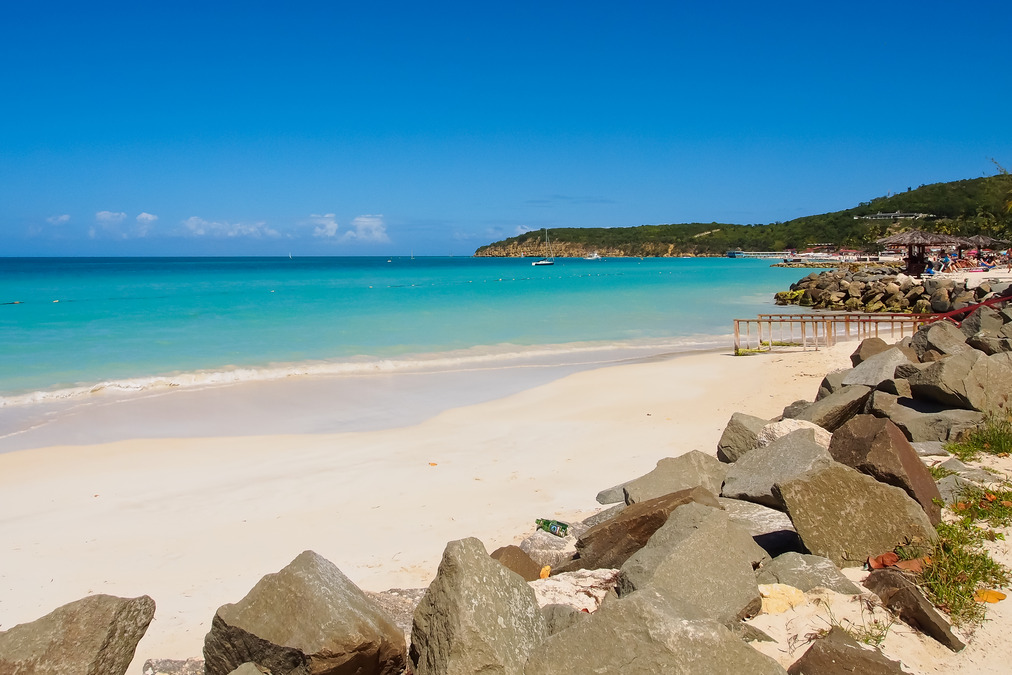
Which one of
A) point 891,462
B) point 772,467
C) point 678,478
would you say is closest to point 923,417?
point 772,467

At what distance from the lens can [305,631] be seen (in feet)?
10.2

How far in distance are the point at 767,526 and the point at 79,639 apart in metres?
4.09

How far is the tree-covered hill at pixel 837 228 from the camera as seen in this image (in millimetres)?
80938

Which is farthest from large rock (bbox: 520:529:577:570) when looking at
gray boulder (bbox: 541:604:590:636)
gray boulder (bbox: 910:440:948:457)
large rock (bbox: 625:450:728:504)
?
gray boulder (bbox: 910:440:948:457)

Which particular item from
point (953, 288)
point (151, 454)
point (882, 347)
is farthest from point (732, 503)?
point (953, 288)

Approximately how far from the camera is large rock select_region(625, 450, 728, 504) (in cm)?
566

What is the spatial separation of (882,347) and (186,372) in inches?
600

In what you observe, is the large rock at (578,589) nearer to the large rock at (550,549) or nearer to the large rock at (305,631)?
the large rock at (550,549)

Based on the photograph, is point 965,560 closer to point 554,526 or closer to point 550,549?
point 550,549

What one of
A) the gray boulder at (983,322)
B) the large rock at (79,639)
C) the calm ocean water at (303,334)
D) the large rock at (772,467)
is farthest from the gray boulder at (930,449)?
the calm ocean water at (303,334)

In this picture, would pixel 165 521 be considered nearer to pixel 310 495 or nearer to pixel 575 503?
pixel 310 495

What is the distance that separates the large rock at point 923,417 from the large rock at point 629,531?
9.58 feet

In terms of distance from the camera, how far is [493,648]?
114 inches

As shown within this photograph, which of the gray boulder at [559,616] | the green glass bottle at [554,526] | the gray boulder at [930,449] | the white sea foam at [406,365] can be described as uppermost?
the gray boulder at [930,449]
